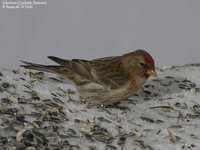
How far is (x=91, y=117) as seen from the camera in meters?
9.84

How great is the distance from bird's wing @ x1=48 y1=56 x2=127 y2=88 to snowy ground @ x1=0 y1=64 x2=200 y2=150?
269mm

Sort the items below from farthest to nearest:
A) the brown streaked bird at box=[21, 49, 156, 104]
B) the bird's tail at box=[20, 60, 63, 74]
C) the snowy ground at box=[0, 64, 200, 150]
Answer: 1. the bird's tail at box=[20, 60, 63, 74]
2. the brown streaked bird at box=[21, 49, 156, 104]
3. the snowy ground at box=[0, 64, 200, 150]

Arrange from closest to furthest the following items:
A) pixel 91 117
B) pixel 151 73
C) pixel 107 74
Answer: pixel 91 117 < pixel 151 73 < pixel 107 74

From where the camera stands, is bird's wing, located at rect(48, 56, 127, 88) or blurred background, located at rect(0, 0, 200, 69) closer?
bird's wing, located at rect(48, 56, 127, 88)

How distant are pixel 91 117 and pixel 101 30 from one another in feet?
12.7

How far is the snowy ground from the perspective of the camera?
9.12 m

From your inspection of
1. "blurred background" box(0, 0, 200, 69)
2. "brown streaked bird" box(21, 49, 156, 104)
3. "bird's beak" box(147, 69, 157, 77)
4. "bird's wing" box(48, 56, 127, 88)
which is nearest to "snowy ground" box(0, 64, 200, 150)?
"brown streaked bird" box(21, 49, 156, 104)

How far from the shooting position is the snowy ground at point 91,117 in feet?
29.9

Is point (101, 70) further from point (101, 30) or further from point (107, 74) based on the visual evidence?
point (101, 30)

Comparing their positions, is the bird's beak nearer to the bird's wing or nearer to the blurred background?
the bird's wing

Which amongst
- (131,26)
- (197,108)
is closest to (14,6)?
(131,26)

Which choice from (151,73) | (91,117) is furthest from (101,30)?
(91,117)

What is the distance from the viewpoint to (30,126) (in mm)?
9281

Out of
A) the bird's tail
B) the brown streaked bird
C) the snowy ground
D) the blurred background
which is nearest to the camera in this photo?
the snowy ground
